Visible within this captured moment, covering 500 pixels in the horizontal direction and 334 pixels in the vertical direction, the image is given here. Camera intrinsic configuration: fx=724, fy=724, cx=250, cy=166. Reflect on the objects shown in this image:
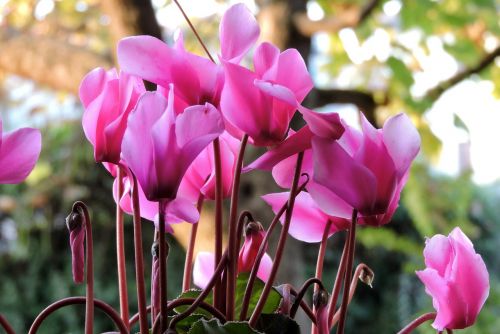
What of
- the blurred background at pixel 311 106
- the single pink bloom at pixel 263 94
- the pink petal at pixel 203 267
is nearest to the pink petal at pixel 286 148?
the single pink bloom at pixel 263 94

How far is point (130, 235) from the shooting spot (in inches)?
102

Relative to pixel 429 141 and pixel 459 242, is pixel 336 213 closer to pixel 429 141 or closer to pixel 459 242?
pixel 459 242

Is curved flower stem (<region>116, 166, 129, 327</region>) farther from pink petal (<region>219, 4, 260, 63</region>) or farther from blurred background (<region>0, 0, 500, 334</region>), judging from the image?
blurred background (<region>0, 0, 500, 334</region>)

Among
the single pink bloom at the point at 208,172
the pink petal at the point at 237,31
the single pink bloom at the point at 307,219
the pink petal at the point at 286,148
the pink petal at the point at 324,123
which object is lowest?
the single pink bloom at the point at 307,219

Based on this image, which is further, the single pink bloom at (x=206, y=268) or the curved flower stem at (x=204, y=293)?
the single pink bloom at (x=206, y=268)

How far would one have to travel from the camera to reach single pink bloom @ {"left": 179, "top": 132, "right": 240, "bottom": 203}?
371 millimetres

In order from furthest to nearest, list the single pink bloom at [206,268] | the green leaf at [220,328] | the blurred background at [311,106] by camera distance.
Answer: the blurred background at [311,106], the single pink bloom at [206,268], the green leaf at [220,328]

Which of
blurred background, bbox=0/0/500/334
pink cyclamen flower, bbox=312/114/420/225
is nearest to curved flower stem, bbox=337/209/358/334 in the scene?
pink cyclamen flower, bbox=312/114/420/225

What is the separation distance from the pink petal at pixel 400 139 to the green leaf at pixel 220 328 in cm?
10

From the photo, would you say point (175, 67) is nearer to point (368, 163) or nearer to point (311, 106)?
point (368, 163)

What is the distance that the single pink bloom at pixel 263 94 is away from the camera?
12.0 inches

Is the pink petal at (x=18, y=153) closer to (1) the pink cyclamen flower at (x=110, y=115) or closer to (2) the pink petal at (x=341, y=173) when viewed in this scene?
(1) the pink cyclamen flower at (x=110, y=115)

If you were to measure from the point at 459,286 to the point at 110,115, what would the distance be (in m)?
0.18

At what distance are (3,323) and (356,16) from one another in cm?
125
